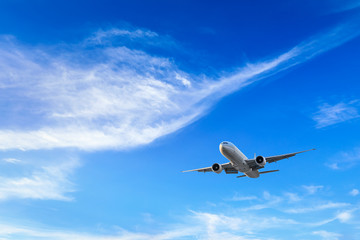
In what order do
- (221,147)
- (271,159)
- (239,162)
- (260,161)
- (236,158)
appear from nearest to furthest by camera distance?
(221,147)
(236,158)
(239,162)
(260,161)
(271,159)

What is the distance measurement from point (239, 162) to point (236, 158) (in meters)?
2.07

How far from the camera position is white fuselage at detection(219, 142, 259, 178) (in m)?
78.6

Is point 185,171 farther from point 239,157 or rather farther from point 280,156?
point 280,156

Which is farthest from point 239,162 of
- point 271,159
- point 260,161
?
point 271,159

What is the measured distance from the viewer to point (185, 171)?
9538 cm

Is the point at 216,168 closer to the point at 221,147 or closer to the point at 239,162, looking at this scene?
the point at 239,162

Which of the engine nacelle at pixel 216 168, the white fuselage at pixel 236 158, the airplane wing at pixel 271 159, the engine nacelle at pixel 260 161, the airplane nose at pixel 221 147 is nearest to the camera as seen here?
the airplane nose at pixel 221 147

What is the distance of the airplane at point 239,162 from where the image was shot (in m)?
79.2

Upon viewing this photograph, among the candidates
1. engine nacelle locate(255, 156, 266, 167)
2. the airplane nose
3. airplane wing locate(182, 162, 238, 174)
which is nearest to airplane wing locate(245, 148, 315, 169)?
engine nacelle locate(255, 156, 266, 167)

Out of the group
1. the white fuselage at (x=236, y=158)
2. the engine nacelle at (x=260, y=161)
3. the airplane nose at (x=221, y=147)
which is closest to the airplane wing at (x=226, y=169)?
the white fuselage at (x=236, y=158)

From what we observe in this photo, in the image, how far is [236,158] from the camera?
81188 millimetres

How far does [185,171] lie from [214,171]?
30.0 feet

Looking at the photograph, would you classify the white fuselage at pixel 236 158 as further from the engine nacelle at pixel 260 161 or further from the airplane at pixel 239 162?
the engine nacelle at pixel 260 161

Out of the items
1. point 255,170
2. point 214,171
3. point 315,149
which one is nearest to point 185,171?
point 214,171
